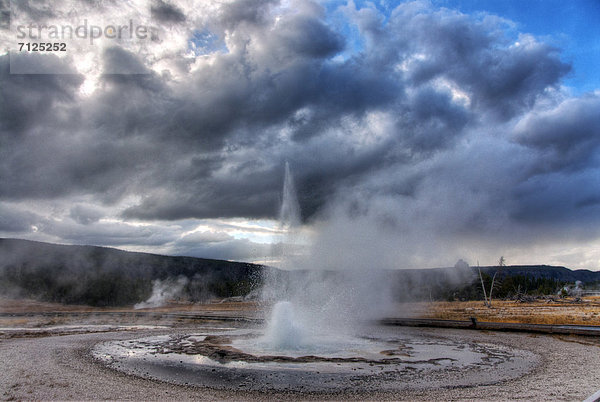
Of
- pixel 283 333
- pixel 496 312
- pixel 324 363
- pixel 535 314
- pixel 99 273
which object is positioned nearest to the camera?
pixel 324 363

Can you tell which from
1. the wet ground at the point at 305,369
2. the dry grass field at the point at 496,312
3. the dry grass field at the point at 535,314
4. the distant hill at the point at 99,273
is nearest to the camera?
the wet ground at the point at 305,369

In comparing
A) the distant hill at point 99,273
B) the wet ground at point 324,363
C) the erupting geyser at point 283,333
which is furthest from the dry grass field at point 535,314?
the distant hill at point 99,273

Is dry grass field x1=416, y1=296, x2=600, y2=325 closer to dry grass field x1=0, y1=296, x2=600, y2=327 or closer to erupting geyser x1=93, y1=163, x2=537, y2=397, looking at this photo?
dry grass field x1=0, y1=296, x2=600, y2=327

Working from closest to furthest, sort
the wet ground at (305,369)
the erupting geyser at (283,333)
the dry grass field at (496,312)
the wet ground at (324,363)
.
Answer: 1. the wet ground at (305,369)
2. the wet ground at (324,363)
3. the erupting geyser at (283,333)
4. the dry grass field at (496,312)

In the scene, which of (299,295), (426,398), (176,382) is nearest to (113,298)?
(299,295)

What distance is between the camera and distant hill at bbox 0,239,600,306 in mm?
82806

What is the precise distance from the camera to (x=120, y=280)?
94250 millimetres

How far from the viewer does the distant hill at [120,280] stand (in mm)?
82806

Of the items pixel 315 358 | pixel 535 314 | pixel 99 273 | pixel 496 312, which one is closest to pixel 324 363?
→ pixel 315 358

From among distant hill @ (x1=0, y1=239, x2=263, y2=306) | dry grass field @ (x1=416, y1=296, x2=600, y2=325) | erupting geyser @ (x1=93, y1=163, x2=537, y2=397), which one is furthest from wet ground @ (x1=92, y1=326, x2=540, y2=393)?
distant hill @ (x1=0, y1=239, x2=263, y2=306)

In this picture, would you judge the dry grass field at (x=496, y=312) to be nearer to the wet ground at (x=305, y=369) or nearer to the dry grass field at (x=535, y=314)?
the dry grass field at (x=535, y=314)

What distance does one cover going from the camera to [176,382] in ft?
43.8

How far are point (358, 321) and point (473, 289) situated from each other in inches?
2398

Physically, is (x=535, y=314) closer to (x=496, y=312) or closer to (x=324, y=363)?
(x=496, y=312)
